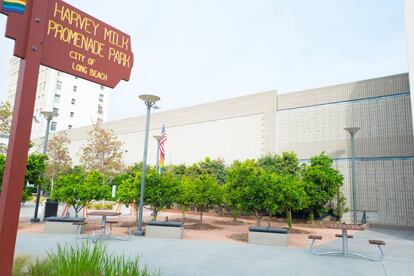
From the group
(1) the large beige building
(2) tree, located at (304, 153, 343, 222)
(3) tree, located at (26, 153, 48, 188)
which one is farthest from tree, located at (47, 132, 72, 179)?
(2) tree, located at (304, 153, 343, 222)

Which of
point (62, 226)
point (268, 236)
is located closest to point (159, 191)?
point (62, 226)

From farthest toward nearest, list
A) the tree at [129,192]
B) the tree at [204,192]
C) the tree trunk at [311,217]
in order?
the tree trunk at [311,217] → the tree at [204,192] → the tree at [129,192]

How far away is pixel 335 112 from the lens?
2198 centimetres

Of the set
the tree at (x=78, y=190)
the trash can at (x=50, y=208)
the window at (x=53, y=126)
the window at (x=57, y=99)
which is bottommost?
the trash can at (x=50, y=208)

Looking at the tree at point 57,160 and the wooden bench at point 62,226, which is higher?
the tree at point 57,160

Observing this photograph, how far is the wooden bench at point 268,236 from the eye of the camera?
424 inches

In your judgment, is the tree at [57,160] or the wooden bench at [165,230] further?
the tree at [57,160]

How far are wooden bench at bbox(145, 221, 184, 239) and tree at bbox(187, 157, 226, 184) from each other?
44.0 ft

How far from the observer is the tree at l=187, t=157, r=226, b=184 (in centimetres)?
2564

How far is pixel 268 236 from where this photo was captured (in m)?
11.0

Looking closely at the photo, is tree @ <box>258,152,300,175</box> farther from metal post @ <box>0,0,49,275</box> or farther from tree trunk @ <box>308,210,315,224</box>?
metal post @ <box>0,0,49,275</box>

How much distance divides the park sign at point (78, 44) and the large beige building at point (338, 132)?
19.7m

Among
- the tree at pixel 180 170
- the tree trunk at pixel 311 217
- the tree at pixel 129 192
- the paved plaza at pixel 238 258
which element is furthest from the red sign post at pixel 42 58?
the tree at pixel 180 170

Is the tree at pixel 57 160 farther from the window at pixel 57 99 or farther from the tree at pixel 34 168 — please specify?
the window at pixel 57 99
